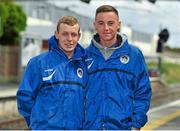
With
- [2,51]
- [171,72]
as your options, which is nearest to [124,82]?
[2,51]

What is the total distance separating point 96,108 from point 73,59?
1.26ft

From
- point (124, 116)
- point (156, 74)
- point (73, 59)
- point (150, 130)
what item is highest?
point (73, 59)

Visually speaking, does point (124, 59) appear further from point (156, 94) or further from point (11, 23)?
point (11, 23)

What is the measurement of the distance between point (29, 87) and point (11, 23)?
48.3 m

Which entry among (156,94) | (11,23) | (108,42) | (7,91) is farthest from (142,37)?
(108,42)

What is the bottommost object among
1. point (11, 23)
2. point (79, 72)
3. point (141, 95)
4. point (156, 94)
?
point (156, 94)

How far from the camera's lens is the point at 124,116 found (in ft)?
13.7

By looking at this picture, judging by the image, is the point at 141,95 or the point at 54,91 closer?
the point at 54,91

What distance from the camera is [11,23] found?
170 feet

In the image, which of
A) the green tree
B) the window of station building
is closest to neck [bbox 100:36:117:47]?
the green tree

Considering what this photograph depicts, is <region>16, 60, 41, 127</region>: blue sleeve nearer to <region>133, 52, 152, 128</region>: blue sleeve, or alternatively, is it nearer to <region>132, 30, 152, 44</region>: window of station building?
<region>133, 52, 152, 128</region>: blue sleeve

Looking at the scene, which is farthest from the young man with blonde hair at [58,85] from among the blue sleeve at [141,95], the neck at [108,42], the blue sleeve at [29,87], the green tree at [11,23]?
the green tree at [11,23]

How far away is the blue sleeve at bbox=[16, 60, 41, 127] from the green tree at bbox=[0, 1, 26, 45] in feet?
151

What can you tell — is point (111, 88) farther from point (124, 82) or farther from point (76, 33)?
point (76, 33)
